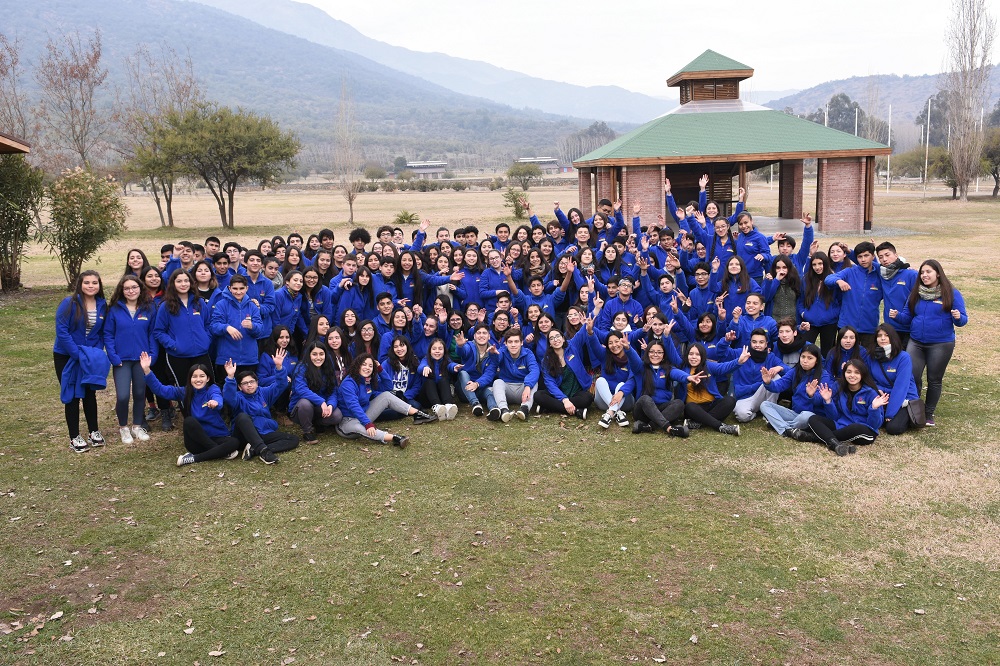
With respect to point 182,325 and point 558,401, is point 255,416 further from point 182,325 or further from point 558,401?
point 558,401

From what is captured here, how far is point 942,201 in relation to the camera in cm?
4238

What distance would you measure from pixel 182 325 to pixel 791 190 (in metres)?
28.5

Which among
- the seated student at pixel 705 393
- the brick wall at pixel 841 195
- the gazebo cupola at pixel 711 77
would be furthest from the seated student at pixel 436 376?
the gazebo cupola at pixel 711 77

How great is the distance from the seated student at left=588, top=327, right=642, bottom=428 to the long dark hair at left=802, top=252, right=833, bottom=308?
2.06 meters

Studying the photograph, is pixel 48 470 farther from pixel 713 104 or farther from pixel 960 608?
pixel 713 104

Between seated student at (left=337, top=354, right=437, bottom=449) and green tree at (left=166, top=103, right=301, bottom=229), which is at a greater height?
green tree at (left=166, top=103, right=301, bottom=229)

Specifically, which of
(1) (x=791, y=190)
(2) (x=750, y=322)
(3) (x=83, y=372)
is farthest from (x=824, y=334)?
(1) (x=791, y=190)

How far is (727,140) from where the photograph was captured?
1034 inches

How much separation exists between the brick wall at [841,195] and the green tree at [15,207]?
23910mm

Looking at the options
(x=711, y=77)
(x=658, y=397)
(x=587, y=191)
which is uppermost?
(x=711, y=77)

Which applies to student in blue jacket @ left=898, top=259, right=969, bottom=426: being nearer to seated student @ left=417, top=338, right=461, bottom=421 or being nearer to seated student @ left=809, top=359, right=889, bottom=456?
seated student @ left=809, top=359, right=889, bottom=456

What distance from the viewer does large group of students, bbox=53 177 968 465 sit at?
7191 mm

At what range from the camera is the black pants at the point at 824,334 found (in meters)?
8.29

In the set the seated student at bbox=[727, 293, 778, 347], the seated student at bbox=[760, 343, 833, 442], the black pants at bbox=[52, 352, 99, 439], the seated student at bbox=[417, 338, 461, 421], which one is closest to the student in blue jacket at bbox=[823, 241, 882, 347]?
the seated student at bbox=[727, 293, 778, 347]
